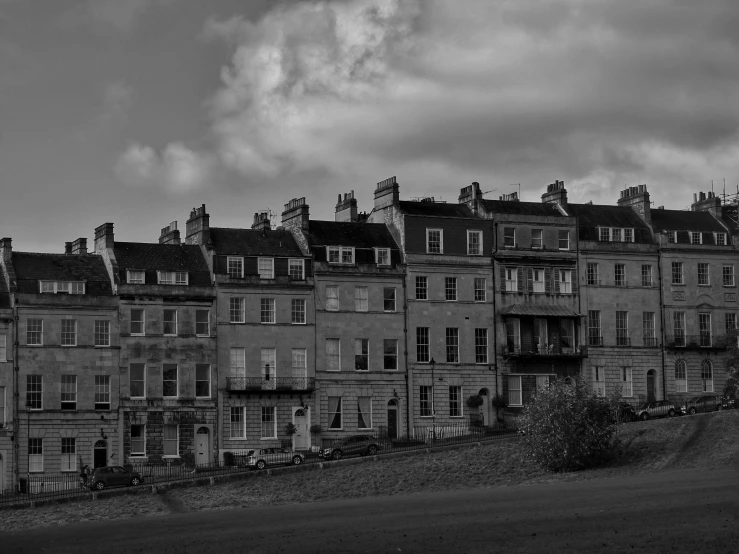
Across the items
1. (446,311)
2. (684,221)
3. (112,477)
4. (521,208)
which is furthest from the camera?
(684,221)

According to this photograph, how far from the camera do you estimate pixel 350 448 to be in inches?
3310

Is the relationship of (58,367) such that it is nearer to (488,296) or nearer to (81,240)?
(81,240)

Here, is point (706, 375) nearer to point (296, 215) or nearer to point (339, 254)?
point (339, 254)

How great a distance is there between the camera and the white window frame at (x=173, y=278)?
293 feet

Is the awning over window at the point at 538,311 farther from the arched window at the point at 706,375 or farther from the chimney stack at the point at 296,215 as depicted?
the chimney stack at the point at 296,215

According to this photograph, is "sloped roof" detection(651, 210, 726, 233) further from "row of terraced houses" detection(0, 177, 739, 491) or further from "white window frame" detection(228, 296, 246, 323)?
"white window frame" detection(228, 296, 246, 323)

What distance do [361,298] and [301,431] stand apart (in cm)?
904

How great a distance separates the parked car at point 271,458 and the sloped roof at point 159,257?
13.0 metres

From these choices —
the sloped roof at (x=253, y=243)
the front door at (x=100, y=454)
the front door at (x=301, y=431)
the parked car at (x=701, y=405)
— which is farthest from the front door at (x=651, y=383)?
the front door at (x=100, y=454)

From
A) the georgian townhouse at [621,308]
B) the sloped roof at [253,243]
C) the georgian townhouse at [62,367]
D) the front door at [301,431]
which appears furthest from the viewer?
the georgian townhouse at [621,308]

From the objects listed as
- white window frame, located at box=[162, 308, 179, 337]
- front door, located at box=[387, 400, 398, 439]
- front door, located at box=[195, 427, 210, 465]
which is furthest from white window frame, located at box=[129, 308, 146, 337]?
front door, located at box=[387, 400, 398, 439]

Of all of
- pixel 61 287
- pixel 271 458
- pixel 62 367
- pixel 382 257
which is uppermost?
pixel 382 257

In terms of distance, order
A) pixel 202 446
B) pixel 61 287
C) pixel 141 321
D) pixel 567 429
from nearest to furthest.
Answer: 1. pixel 567 429
2. pixel 61 287
3. pixel 141 321
4. pixel 202 446

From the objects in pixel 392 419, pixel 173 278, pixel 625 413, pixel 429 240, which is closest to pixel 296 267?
pixel 173 278
